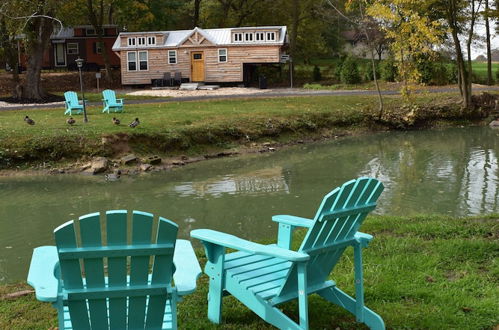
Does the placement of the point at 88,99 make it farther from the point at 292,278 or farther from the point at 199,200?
the point at 292,278

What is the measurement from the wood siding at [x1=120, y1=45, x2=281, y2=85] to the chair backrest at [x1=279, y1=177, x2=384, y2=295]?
31125 mm

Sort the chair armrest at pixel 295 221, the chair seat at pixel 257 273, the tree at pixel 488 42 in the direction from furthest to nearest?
the tree at pixel 488 42, the chair armrest at pixel 295 221, the chair seat at pixel 257 273

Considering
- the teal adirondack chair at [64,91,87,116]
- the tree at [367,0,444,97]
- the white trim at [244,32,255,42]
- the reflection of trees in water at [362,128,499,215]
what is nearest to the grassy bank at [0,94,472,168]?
the teal adirondack chair at [64,91,87,116]

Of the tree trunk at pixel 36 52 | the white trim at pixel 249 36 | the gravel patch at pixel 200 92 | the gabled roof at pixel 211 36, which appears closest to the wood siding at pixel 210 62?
the gabled roof at pixel 211 36

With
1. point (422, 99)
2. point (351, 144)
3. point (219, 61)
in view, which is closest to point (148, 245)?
point (351, 144)

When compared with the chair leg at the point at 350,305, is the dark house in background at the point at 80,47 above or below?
above

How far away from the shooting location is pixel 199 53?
35469 millimetres

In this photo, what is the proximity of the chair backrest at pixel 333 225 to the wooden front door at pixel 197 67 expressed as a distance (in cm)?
3202

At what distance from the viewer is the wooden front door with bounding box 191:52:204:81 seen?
117 ft

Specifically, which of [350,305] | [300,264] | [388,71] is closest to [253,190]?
[350,305]

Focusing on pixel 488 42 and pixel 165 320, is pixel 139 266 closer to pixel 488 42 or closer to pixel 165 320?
pixel 165 320

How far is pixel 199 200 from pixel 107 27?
3325 centimetres

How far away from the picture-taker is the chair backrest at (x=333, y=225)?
3.78m

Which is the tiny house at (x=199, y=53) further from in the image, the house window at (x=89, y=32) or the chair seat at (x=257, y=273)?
the chair seat at (x=257, y=273)
